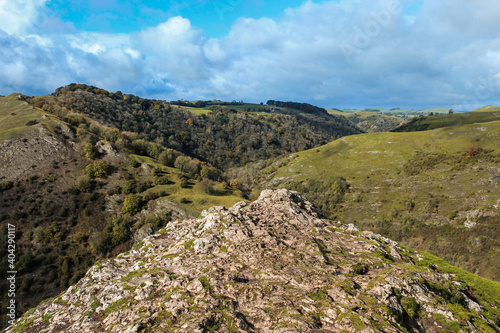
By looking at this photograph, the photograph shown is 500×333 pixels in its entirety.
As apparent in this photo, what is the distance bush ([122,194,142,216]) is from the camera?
193ft

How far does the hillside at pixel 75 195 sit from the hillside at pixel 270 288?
3356cm

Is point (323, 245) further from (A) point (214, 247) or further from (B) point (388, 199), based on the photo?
(B) point (388, 199)

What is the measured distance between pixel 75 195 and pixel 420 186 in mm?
128846

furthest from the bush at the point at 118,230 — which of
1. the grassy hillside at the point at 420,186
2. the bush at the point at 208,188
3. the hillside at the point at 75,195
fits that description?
the grassy hillside at the point at 420,186

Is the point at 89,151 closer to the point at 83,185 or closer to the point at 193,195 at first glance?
the point at 83,185

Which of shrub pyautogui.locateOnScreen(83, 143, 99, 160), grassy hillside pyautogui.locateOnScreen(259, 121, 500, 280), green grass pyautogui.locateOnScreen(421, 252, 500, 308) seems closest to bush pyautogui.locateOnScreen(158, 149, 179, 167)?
shrub pyautogui.locateOnScreen(83, 143, 99, 160)

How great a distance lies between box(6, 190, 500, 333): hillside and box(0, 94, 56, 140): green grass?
79.0 m

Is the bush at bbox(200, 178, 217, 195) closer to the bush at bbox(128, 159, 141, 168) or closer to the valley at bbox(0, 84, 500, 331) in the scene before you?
the valley at bbox(0, 84, 500, 331)

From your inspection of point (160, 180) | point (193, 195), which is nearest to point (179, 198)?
point (193, 195)

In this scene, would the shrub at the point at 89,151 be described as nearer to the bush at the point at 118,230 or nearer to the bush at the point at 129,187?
the bush at the point at 129,187

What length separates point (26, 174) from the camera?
204ft

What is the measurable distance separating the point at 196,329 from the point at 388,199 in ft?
354

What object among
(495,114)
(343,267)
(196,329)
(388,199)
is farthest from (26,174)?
(495,114)

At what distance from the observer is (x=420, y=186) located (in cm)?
9825
